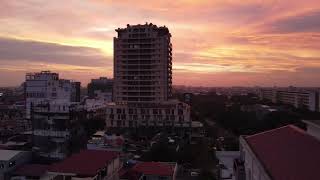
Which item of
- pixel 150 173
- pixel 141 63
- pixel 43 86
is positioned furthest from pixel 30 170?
pixel 43 86

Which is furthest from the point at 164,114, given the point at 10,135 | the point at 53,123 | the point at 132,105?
the point at 10,135

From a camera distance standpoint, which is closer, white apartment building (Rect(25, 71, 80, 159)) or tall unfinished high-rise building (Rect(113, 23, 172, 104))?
white apartment building (Rect(25, 71, 80, 159))

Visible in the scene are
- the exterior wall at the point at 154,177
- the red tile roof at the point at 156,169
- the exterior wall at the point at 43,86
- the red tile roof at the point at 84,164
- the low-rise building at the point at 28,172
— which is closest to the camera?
the red tile roof at the point at 84,164

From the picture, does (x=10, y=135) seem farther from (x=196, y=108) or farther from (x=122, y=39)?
(x=196, y=108)

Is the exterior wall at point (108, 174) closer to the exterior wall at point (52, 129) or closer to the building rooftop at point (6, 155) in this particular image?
the building rooftop at point (6, 155)

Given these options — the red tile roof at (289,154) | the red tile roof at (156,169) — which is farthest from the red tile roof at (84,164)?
the red tile roof at (289,154)

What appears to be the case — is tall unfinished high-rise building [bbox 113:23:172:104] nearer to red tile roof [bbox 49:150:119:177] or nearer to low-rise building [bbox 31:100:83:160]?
low-rise building [bbox 31:100:83:160]

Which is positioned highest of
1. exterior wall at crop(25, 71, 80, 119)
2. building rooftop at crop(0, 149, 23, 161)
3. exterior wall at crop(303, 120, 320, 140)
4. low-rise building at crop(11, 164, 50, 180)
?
exterior wall at crop(25, 71, 80, 119)

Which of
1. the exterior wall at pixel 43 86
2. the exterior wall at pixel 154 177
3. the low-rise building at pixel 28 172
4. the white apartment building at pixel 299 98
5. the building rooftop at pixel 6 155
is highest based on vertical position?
the exterior wall at pixel 43 86

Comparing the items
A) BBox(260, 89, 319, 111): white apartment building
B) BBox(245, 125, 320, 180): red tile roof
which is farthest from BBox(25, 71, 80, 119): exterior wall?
BBox(260, 89, 319, 111): white apartment building
